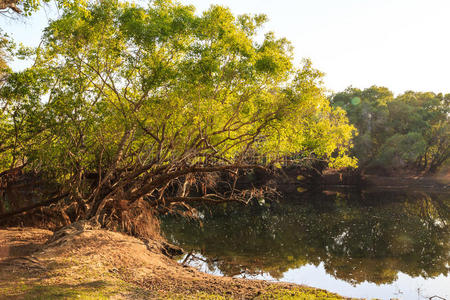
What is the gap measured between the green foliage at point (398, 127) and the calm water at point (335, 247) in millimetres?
21161

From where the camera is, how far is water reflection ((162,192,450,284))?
1462cm

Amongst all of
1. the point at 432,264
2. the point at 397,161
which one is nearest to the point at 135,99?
the point at 432,264

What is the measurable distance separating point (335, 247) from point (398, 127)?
4479 cm

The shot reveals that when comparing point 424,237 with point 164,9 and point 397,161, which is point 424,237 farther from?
point 397,161

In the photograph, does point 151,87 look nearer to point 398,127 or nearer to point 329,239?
point 329,239

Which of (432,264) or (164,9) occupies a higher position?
(164,9)

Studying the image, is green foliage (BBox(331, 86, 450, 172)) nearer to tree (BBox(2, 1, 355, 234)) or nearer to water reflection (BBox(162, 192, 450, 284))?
water reflection (BBox(162, 192, 450, 284))

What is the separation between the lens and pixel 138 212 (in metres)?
16.4

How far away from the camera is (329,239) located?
1986cm

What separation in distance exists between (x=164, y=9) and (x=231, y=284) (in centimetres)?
1065

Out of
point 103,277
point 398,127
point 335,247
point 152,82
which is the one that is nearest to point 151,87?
point 152,82

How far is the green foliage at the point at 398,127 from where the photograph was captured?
167 ft

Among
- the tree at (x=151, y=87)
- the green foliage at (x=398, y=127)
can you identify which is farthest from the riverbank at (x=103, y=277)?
the green foliage at (x=398, y=127)

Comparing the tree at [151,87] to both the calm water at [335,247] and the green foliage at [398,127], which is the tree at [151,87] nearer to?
the calm water at [335,247]
